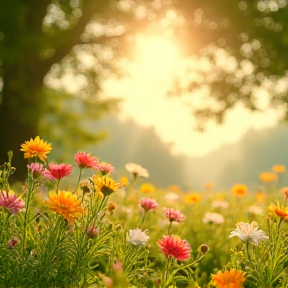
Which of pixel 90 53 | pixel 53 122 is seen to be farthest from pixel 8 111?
pixel 53 122

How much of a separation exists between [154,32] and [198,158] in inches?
4363

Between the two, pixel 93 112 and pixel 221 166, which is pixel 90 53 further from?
pixel 221 166

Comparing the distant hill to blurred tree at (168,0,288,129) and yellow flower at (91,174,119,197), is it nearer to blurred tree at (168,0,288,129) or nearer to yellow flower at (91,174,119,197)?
blurred tree at (168,0,288,129)

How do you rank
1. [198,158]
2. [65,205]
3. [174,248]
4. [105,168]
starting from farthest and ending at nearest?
[198,158] < [105,168] < [174,248] < [65,205]

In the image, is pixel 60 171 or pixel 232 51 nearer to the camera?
pixel 60 171

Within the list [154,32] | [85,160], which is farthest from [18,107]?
[85,160]

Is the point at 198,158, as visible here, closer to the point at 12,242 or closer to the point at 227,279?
the point at 12,242

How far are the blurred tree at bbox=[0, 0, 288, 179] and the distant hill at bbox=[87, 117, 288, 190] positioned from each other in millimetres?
75624

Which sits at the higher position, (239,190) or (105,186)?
(239,190)

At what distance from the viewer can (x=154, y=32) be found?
9.47m

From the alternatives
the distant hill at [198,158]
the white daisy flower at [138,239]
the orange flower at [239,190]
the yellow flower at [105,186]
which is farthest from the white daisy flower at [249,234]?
the distant hill at [198,158]

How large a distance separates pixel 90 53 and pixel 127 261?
34.0 feet

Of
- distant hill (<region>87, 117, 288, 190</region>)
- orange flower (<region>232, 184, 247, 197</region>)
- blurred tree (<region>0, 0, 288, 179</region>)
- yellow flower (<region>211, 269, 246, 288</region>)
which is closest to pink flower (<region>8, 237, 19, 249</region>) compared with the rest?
yellow flower (<region>211, 269, 246, 288</region>)

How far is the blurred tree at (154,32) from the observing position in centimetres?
795
